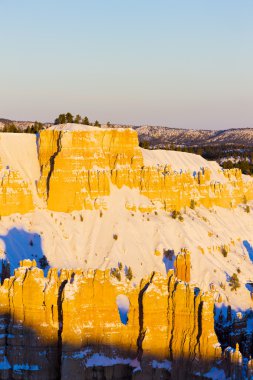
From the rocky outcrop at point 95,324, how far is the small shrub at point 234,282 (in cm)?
2989

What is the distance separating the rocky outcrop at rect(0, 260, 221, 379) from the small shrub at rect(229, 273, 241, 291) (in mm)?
29893

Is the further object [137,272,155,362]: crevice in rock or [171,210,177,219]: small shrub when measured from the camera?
[171,210,177,219]: small shrub

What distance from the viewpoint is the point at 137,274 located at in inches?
2207

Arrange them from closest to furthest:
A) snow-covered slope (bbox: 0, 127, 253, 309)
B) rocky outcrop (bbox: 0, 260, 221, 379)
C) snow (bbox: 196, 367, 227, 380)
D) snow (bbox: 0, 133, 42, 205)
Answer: snow (bbox: 196, 367, 227, 380) < rocky outcrop (bbox: 0, 260, 221, 379) < snow-covered slope (bbox: 0, 127, 253, 309) < snow (bbox: 0, 133, 42, 205)

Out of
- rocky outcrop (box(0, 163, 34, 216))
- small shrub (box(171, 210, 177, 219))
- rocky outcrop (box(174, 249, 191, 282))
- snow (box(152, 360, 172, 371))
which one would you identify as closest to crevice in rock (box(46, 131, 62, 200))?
rocky outcrop (box(0, 163, 34, 216))

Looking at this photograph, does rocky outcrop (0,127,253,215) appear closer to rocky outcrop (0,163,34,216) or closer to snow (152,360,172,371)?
rocky outcrop (0,163,34,216)

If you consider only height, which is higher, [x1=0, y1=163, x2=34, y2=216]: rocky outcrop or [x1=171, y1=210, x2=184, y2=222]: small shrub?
[x1=0, y1=163, x2=34, y2=216]: rocky outcrop

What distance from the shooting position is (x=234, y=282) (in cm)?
5909

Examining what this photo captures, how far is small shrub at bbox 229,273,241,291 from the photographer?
192 feet

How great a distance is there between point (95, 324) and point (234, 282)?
31.4 metres

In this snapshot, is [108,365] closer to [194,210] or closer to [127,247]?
[127,247]

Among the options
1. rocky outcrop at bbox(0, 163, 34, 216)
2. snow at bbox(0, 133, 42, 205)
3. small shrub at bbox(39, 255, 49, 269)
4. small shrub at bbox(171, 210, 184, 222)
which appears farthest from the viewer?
small shrub at bbox(171, 210, 184, 222)

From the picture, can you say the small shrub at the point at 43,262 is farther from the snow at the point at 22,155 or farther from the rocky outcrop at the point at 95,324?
the rocky outcrop at the point at 95,324

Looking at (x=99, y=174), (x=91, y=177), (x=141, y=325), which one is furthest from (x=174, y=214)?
(x=141, y=325)
